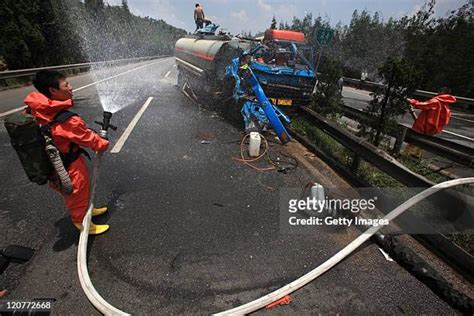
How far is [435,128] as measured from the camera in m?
5.65

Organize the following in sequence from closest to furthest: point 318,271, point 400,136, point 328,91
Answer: point 318,271, point 400,136, point 328,91

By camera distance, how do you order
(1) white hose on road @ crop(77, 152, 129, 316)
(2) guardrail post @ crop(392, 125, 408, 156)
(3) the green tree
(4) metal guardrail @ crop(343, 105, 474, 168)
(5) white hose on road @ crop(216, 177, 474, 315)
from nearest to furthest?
(1) white hose on road @ crop(77, 152, 129, 316)
(5) white hose on road @ crop(216, 177, 474, 315)
(4) metal guardrail @ crop(343, 105, 474, 168)
(2) guardrail post @ crop(392, 125, 408, 156)
(3) the green tree

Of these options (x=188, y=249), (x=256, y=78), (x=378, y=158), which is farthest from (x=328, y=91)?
(x=188, y=249)

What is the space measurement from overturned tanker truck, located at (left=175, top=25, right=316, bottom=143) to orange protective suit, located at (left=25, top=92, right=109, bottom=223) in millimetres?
4254

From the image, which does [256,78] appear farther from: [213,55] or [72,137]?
[72,137]

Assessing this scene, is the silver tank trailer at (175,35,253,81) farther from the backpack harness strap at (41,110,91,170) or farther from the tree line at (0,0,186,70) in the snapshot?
the tree line at (0,0,186,70)

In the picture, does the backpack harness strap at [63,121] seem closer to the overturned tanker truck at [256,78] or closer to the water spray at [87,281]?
the water spray at [87,281]

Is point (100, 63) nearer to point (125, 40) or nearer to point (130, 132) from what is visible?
point (130, 132)

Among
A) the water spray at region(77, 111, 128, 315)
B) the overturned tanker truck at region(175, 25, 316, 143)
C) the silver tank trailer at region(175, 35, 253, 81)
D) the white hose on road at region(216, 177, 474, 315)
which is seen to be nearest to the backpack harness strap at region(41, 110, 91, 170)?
the water spray at region(77, 111, 128, 315)

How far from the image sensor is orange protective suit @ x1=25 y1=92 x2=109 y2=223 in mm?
2545

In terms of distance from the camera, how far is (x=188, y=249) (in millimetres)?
2928

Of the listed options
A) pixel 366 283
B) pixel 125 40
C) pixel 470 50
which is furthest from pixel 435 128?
pixel 125 40

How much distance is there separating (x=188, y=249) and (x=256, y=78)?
5.25 metres

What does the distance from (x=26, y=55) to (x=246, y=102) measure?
18524 mm
